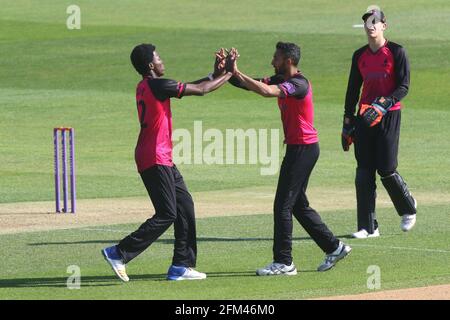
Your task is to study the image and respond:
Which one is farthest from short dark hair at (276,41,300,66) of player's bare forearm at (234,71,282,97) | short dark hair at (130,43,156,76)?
short dark hair at (130,43,156,76)

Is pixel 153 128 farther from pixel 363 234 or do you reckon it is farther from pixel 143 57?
pixel 363 234

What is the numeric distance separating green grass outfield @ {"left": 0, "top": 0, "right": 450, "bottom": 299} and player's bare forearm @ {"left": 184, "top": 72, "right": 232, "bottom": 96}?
1881 millimetres

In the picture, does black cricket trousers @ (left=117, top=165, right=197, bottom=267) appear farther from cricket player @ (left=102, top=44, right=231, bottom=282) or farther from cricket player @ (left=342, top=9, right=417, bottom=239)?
cricket player @ (left=342, top=9, right=417, bottom=239)

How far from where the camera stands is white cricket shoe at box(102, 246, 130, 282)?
1364 cm

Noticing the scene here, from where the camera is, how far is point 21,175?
24203 mm

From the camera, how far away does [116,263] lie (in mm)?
13648

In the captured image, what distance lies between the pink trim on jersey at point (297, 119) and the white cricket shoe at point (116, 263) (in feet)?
7.35

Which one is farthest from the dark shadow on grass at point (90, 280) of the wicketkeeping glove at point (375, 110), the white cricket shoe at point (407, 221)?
the white cricket shoe at point (407, 221)

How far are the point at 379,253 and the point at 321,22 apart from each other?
37.7 meters

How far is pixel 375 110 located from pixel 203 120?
16380 mm
